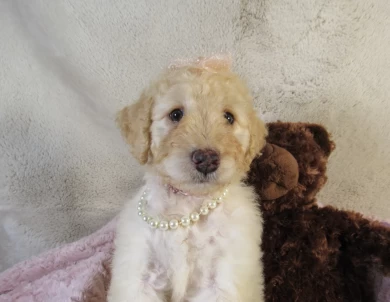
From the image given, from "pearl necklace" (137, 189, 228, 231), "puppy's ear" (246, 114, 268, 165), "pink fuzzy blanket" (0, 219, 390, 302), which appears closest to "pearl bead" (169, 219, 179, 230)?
"pearl necklace" (137, 189, 228, 231)

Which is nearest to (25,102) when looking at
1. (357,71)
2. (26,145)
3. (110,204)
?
(26,145)

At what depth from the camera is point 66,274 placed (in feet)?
8.05

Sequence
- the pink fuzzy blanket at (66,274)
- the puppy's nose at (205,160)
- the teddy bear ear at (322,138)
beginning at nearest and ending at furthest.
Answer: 1. the puppy's nose at (205,160)
2. the teddy bear ear at (322,138)
3. the pink fuzzy blanket at (66,274)

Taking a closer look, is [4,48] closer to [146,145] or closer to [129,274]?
[146,145]

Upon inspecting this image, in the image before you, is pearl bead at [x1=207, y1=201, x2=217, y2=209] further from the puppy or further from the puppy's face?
Answer: the puppy's face

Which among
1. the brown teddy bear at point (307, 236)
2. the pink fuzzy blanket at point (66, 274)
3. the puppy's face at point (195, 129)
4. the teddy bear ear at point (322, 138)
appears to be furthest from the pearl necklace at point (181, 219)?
the pink fuzzy blanket at point (66, 274)

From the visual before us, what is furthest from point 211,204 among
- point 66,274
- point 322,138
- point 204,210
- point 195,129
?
point 66,274

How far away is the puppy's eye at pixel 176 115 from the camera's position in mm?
1733

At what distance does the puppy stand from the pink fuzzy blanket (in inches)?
21.7

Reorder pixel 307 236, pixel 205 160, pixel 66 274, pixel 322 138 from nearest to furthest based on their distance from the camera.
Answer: pixel 205 160, pixel 307 236, pixel 322 138, pixel 66 274

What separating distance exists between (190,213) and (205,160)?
37 centimetres

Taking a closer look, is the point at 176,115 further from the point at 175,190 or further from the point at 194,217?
the point at 194,217

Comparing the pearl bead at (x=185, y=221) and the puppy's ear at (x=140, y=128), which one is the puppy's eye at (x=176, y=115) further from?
the pearl bead at (x=185, y=221)

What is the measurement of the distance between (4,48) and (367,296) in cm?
247
